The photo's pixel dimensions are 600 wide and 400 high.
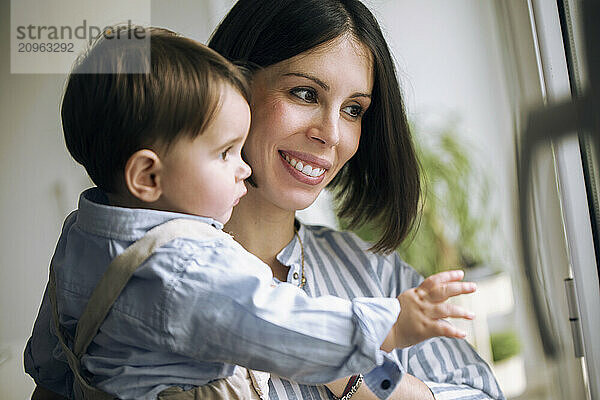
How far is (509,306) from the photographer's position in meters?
0.89

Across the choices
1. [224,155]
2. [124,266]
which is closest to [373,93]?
[224,155]

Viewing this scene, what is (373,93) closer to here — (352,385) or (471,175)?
(471,175)

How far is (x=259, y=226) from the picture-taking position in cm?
82

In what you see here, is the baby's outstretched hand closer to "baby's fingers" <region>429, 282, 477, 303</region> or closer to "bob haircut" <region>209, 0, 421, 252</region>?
"baby's fingers" <region>429, 282, 477, 303</region>

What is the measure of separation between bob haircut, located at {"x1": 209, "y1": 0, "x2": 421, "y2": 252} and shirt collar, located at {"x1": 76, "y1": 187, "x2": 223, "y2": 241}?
24 centimetres

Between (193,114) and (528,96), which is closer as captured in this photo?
(193,114)

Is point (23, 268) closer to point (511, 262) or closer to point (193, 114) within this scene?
point (193, 114)

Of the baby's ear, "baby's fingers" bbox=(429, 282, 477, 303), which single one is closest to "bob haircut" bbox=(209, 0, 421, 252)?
the baby's ear

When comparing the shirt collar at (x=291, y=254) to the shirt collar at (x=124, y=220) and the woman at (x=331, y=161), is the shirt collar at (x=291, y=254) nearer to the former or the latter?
the woman at (x=331, y=161)

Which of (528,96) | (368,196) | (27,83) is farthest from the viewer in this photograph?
(368,196)

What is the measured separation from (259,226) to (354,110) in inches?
7.2

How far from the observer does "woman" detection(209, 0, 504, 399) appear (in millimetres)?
751

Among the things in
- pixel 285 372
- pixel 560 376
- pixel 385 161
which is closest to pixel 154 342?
pixel 285 372

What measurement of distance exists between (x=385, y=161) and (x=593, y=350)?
14.2 inches
